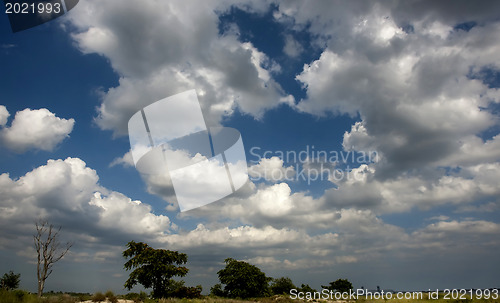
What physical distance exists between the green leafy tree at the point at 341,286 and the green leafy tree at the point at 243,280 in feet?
80.3

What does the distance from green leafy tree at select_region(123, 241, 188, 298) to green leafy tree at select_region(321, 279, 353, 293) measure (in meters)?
39.4

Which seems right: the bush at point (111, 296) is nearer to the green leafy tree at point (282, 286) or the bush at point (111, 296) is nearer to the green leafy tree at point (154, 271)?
the green leafy tree at point (154, 271)

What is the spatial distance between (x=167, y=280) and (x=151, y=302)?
9.78m

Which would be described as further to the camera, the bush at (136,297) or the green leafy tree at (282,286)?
the green leafy tree at (282,286)

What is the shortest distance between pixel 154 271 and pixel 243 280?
565 inches

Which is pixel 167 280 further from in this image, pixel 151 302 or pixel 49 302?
pixel 49 302

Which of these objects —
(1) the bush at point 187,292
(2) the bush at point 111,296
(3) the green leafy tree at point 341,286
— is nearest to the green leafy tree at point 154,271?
(1) the bush at point 187,292

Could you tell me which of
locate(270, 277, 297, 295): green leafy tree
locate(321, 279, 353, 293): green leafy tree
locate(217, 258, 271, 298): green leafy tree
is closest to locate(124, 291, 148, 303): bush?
locate(217, 258, 271, 298): green leafy tree

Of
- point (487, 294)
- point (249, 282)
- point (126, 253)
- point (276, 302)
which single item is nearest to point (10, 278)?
point (126, 253)

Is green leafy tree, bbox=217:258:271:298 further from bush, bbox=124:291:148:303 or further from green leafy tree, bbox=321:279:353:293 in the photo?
green leafy tree, bbox=321:279:353:293

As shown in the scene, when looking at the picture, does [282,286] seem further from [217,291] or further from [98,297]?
[98,297]

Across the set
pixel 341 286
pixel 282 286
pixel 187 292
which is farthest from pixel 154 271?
pixel 341 286

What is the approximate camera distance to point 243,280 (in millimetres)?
42562

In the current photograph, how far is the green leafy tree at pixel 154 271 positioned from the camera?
3356cm
